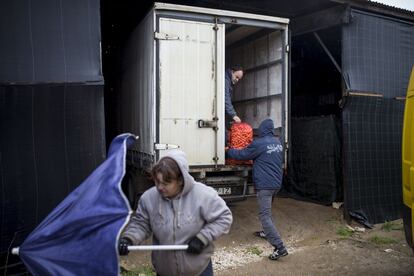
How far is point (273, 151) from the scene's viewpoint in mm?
5215

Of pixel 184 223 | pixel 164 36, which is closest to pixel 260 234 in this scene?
pixel 164 36

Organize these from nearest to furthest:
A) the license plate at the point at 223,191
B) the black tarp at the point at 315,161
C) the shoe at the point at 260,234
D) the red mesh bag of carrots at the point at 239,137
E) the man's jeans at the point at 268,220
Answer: the man's jeans at the point at 268,220
the license plate at the point at 223,191
the red mesh bag of carrots at the point at 239,137
the shoe at the point at 260,234
the black tarp at the point at 315,161

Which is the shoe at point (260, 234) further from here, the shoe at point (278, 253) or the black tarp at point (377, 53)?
the black tarp at point (377, 53)

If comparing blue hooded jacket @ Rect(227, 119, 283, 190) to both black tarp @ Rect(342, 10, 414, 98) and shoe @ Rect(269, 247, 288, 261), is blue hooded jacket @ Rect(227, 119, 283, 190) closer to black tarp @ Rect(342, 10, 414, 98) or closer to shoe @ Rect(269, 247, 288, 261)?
shoe @ Rect(269, 247, 288, 261)

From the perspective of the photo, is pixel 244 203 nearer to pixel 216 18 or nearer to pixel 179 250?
pixel 216 18

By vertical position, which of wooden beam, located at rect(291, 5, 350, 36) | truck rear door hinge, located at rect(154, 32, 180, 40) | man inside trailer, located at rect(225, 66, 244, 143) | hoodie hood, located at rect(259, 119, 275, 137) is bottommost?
hoodie hood, located at rect(259, 119, 275, 137)

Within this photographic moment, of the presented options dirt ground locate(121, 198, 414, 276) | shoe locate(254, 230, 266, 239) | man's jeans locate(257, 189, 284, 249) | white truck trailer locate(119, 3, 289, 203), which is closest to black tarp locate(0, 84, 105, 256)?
white truck trailer locate(119, 3, 289, 203)

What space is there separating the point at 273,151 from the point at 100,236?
11.4ft

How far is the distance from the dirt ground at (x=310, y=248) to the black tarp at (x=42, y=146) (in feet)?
4.30

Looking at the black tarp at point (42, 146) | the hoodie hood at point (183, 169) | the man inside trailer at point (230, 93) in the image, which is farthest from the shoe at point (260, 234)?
the hoodie hood at point (183, 169)

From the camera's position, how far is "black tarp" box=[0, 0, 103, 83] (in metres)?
4.28

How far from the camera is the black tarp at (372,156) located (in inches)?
274

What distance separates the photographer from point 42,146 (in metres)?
4.39

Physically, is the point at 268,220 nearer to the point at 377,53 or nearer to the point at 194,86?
the point at 194,86
